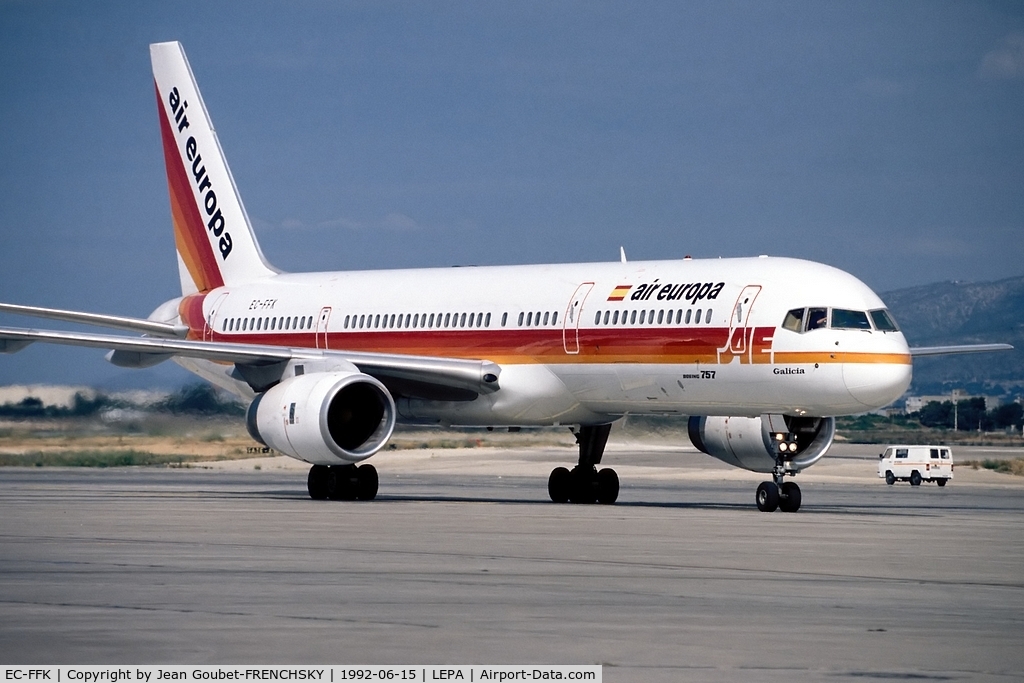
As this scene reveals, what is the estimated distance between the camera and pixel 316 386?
28766 mm

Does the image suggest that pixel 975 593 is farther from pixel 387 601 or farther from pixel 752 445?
pixel 752 445

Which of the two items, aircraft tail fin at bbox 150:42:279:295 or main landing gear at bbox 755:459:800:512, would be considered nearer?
main landing gear at bbox 755:459:800:512

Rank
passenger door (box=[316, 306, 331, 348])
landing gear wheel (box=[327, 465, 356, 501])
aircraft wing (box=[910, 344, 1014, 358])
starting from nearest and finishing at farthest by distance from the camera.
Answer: landing gear wheel (box=[327, 465, 356, 501]), aircraft wing (box=[910, 344, 1014, 358]), passenger door (box=[316, 306, 331, 348])

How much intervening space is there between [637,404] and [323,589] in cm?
1550

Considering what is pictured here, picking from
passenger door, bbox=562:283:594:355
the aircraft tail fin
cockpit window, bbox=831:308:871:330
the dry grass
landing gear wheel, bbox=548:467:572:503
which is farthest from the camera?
the dry grass

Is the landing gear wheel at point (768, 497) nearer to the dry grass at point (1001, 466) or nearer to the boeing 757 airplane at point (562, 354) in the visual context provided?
the boeing 757 airplane at point (562, 354)

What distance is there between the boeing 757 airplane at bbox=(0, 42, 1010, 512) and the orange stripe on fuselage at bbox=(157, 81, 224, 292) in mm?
2303

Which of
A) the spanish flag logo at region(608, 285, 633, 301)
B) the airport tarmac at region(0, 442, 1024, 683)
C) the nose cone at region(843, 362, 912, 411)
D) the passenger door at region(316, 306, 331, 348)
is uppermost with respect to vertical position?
the passenger door at region(316, 306, 331, 348)

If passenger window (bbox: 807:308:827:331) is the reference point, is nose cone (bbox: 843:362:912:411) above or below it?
below

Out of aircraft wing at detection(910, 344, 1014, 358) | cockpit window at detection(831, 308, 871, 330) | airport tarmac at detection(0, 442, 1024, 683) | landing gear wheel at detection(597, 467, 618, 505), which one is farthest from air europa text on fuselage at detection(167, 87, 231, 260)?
cockpit window at detection(831, 308, 871, 330)

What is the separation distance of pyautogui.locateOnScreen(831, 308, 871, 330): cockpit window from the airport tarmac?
2.98 metres

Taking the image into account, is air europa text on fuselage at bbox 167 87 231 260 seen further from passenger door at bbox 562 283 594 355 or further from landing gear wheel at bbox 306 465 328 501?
passenger door at bbox 562 283 594 355

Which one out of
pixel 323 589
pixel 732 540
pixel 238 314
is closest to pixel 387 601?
pixel 323 589

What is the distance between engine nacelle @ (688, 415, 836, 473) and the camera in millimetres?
27922
